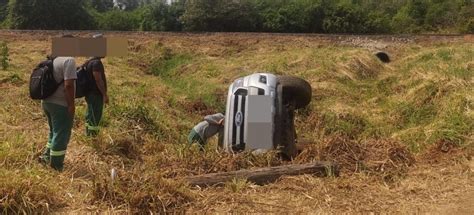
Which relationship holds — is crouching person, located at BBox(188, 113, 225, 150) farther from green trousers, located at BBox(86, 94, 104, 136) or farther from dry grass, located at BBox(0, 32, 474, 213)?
green trousers, located at BBox(86, 94, 104, 136)

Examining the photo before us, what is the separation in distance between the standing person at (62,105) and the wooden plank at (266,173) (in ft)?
5.05

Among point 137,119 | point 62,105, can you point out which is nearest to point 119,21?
point 137,119

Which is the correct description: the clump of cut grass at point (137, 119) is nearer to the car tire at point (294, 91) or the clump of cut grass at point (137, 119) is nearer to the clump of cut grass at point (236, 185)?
the car tire at point (294, 91)

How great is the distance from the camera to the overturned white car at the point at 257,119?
5129 mm

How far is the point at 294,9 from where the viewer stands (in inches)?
1394

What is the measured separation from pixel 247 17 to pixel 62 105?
30.9 metres

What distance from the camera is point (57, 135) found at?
16.3 feet

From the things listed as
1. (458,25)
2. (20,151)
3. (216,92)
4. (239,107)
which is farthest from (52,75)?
(458,25)

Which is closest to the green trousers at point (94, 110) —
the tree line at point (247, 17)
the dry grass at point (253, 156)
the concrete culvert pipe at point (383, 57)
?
the dry grass at point (253, 156)

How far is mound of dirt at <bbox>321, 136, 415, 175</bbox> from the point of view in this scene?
4812 millimetres

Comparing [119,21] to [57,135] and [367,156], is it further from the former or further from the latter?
[367,156]

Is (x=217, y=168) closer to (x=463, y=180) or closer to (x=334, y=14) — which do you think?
(x=463, y=180)

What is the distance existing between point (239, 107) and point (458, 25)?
125 feet

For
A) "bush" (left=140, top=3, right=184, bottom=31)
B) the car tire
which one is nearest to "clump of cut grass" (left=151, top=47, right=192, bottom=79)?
the car tire
